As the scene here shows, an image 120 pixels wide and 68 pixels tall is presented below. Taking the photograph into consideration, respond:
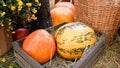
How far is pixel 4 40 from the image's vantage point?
158 centimetres

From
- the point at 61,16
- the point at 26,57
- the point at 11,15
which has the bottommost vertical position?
the point at 26,57

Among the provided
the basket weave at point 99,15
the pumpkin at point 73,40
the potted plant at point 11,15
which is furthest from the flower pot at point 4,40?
the basket weave at point 99,15

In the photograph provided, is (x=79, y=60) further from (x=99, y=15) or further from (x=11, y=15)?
(x=11, y=15)

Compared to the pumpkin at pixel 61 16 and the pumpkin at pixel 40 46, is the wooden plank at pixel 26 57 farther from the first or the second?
the pumpkin at pixel 61 16

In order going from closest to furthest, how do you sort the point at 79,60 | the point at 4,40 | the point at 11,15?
the point at 79,60 → the point at 11,15 → the point at 4,40

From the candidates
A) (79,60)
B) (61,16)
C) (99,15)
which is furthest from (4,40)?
(99,15)

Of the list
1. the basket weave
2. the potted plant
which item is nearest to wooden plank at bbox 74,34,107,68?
the basket weave

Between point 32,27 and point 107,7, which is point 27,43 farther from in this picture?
point 107,7

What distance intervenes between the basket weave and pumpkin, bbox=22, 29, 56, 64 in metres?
0.41

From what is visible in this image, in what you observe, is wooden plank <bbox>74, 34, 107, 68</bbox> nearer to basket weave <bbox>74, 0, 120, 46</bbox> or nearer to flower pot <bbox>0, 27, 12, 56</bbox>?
basket weave <bbox>74, 0, 120, 46</bbox>

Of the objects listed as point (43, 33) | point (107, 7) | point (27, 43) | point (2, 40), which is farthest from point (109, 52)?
point (2, 40)

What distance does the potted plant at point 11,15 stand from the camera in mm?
1374

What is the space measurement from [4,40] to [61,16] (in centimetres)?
62

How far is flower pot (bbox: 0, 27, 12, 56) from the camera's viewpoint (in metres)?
1.54
